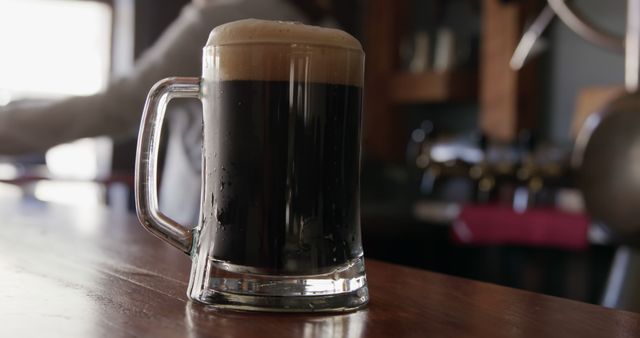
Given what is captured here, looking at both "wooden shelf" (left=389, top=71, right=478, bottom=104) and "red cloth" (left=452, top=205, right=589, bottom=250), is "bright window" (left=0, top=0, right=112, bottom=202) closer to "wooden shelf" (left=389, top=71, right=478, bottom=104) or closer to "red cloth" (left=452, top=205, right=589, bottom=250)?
"wooden shelf" (left=389, top=71, right=478, bottom=104)

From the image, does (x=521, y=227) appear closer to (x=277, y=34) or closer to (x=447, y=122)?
(x=447, y=122)

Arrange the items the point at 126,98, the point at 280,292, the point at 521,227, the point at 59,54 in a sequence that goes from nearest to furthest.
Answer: the point at 280,292
the point at 126,98
the point at 521,227
the point at 59,54

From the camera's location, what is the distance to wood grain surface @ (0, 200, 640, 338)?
0.41m

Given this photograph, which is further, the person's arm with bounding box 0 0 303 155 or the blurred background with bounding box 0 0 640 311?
the blurred background with bounding box 0 0 640 311

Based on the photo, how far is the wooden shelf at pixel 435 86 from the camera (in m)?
3.58

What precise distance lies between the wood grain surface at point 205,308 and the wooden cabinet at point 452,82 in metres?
2.75

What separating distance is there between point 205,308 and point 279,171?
9cm

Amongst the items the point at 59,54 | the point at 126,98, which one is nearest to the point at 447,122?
the point at 59,54

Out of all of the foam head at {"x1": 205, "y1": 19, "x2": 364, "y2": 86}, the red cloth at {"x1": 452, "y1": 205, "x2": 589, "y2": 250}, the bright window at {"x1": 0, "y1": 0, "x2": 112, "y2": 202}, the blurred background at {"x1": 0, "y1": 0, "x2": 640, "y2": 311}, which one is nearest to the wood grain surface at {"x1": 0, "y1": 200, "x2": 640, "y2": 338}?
the foam head at {"x1": 205, "y1": 19, "x2": 364, "y2": 86}

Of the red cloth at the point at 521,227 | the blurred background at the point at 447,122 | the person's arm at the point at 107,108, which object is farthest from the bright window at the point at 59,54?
the person's arm at the point at 107,108

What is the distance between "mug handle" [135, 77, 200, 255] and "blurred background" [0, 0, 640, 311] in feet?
4.75

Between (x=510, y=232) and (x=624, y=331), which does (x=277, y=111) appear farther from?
(x=510, y=232)

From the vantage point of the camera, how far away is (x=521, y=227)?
2645 mm

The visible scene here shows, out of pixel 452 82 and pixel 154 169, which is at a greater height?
pixel 154 169
